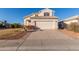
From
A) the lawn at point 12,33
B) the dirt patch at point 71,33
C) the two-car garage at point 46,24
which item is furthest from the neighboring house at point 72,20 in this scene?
the lawn at point 12,33

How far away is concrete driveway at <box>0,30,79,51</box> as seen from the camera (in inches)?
372

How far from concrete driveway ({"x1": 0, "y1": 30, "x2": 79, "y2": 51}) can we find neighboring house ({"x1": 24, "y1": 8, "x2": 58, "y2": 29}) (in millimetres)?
540

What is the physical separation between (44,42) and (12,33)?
1.94 meters

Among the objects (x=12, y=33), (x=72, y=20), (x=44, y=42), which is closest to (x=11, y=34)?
(x=12, y=33)

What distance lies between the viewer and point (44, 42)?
10.0 metres

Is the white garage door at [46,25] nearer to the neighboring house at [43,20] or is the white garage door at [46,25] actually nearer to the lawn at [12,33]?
the neighboring house at [43,20]

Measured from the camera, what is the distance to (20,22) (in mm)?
10453

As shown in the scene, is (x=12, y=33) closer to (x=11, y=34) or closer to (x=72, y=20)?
(x=11, y=34)

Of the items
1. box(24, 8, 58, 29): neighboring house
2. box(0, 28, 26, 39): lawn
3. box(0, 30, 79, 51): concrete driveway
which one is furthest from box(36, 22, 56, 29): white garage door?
box(0, 28, 26, 39): lawn

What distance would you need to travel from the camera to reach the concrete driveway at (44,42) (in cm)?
946

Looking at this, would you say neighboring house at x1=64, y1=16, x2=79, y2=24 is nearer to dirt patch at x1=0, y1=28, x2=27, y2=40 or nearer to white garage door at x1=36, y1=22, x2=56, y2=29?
white garage door at x1=36, y1=22, x2=56, y2=29
